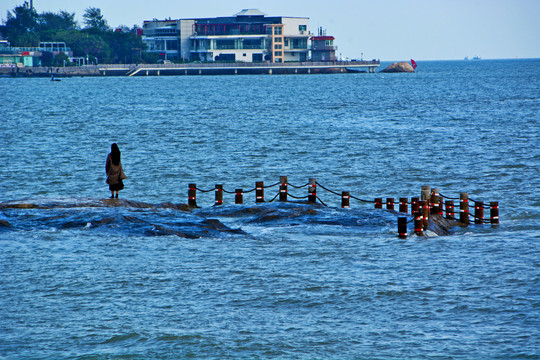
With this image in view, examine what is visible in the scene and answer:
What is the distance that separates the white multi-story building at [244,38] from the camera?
185000 mm

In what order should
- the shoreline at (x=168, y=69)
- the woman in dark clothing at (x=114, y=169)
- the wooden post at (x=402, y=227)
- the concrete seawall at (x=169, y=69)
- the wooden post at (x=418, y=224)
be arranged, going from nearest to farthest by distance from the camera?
the wooden post at (x=402, y=227)
the wooden post at (x=418, y=224)
the woman in dark clothing at (x=114, y=169)
the shoreline at (x=168, y=69)
the concrete seawall at (x=169, y=69)

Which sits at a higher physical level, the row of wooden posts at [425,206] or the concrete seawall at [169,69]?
the concrete seawall at [169,69]

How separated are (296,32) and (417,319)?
181 meters

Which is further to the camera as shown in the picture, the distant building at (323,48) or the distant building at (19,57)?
the distant building at (323,48)

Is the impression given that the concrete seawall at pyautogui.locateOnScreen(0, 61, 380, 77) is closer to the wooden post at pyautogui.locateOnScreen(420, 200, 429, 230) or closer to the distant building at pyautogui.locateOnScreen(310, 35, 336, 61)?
the distant building at pyautogui.locateOnScreen(310, 35, 336, 61)

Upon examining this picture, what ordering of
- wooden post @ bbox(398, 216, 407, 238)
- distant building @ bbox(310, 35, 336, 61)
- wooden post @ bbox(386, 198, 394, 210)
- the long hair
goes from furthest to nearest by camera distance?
distant building @ bbox(310, 35, 336, 61) → wooden post @ bbox(386, 198, 394, 210) → the long hair → wooden post @ bbox(398, 216, 407, 238)

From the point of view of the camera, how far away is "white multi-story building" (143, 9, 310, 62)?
185000 mm

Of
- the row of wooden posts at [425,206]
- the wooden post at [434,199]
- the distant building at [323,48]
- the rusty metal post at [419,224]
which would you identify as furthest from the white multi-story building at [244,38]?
the rusty metal post at [419,224]

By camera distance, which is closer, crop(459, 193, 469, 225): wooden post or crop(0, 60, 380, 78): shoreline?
crop(459, 193, 469, 225): wooden post

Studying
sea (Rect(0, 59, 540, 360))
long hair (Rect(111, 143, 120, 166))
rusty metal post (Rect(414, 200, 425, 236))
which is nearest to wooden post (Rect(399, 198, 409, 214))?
sea (Rect(0, 59, 540, 360))

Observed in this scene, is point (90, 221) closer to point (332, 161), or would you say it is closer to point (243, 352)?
point (243, 352)

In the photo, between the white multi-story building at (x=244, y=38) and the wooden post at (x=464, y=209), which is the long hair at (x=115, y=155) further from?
the white multi-story building at (x=244, y=38)

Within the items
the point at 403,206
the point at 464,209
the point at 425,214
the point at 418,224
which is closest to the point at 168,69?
the point at 403,206

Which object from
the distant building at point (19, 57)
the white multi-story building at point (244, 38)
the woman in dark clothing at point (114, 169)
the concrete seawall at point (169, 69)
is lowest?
the woman in dark clothing at point (114, 169)
